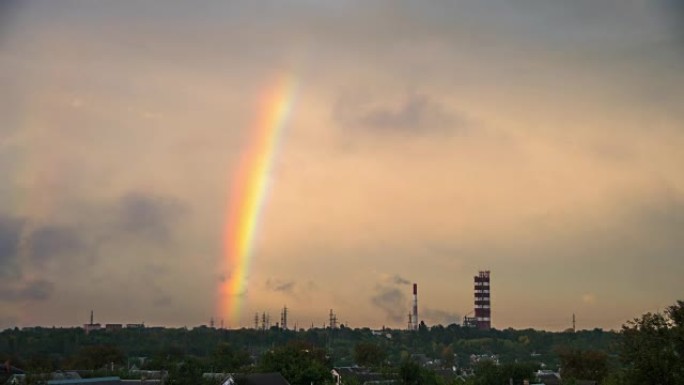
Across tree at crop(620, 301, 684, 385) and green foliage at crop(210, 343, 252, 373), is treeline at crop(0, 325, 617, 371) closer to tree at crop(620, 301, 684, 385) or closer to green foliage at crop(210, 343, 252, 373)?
green foliage at crop(210, 343, 252, 373)

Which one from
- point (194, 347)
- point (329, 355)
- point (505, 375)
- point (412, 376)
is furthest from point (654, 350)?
point (194, 347)

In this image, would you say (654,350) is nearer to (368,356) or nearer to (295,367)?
(295,367)

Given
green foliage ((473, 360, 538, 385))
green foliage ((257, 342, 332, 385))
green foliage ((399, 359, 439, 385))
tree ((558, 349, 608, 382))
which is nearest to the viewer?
green foliage ((399, 359, 439, 385))

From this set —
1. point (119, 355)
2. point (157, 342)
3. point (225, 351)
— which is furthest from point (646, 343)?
point (157, 342)

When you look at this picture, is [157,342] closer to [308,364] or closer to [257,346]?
[257,346]

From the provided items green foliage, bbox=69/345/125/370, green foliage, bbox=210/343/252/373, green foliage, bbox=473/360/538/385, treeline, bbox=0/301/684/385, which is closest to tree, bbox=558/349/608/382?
treeline, bbox=0/301/684/385

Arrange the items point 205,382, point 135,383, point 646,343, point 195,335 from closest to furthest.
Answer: point 646,343 → point 205,382 → point 135,383 → point 195,335

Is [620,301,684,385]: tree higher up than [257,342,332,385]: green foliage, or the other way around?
Answer: [620,301,684,385]: tree
